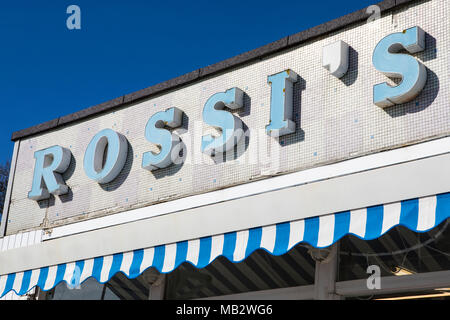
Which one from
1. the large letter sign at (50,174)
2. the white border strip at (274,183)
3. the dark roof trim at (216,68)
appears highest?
the dark roof trim at (216,68)

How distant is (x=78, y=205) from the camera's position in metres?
7.85

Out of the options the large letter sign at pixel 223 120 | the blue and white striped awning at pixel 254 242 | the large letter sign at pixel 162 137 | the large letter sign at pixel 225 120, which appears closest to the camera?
the blue and white striped awning at pixel 254 242

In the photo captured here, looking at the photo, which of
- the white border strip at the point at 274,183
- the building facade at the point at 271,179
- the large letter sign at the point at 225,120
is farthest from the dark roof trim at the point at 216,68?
the white border strip at the point at 274,183

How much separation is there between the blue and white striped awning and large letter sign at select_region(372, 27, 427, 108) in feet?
3.59

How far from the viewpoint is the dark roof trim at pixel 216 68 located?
20.4 feet

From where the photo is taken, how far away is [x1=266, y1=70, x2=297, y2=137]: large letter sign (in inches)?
247

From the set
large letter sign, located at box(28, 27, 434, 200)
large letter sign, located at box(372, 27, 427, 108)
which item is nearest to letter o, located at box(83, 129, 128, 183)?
large letter sign, located at box(28, 27, 434, 200)

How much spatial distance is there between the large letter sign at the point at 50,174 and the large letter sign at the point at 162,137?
136 cm

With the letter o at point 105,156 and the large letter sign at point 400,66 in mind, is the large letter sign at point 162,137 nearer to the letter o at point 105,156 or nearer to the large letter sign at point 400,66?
the letter o at point 105,156

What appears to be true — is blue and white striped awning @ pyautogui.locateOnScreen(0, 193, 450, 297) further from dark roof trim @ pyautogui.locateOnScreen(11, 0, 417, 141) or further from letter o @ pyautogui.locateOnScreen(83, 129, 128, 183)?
dark roof trim @ pyautogui.locateOnScreen(11, 0, 417, 141)

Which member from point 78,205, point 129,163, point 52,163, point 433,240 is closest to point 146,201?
point 129,163

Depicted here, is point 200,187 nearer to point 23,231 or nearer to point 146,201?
point 146,201

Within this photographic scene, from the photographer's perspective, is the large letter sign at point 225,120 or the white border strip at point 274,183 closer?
the white border strip at point 274,183

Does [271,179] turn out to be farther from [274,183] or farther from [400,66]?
[400,66]
